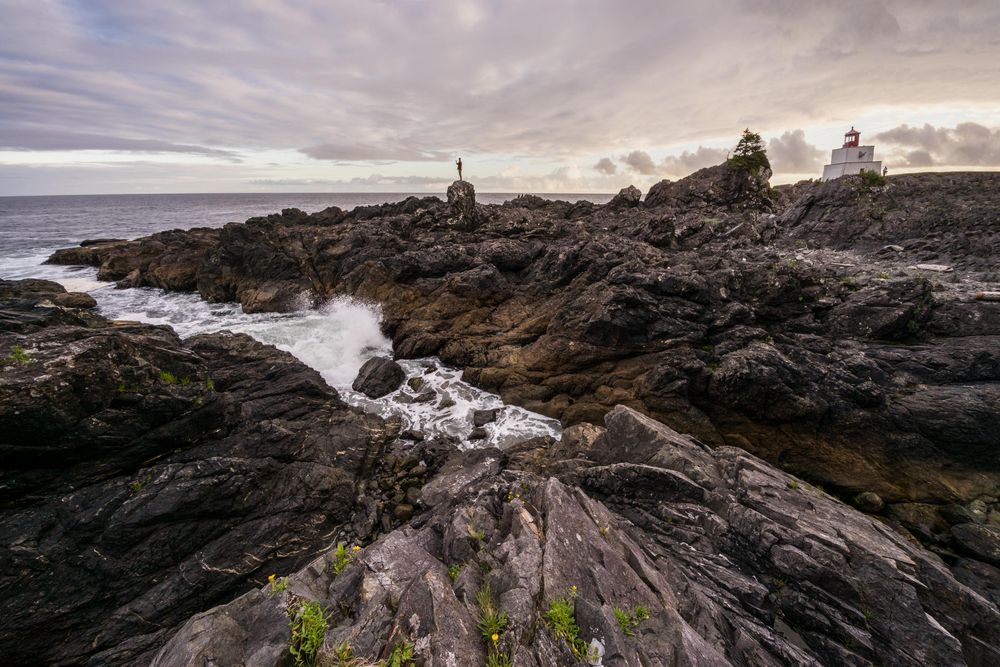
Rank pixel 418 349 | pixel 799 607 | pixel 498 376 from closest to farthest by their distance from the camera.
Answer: pixel 799 607, pixel 498 376, pixel 418 349

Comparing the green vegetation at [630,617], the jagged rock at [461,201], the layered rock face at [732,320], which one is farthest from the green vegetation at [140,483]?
the jagged rock at [461,201]

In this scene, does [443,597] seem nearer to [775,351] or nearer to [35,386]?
[35,386]

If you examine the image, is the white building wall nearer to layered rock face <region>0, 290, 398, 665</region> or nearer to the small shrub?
layered rock face <region>0, 290, 398, 665</region>

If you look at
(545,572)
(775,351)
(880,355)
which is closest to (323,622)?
(545,572)

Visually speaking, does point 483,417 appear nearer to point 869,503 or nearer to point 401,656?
point 401,656

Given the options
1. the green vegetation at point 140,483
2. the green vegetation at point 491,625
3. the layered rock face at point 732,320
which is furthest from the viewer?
the layered rock face at point 732,320

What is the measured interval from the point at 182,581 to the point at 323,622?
24.0 feet

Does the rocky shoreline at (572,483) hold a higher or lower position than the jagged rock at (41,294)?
lower

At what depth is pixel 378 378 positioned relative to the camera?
21391 millimetres

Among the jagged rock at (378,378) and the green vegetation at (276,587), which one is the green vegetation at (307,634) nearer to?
the green vegetation at (276,587)

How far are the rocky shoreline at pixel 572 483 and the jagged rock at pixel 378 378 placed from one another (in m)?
A: 2.68

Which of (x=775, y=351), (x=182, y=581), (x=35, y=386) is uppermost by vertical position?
(x=35, y=386)

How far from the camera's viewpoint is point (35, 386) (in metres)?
8.88

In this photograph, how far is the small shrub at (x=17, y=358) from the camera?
9117 mm
